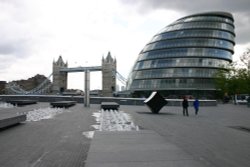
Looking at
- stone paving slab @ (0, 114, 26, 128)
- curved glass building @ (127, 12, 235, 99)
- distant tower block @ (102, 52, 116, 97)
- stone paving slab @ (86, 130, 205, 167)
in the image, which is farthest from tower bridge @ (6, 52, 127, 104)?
stone paving slab @ (86, 130, 205, 167)

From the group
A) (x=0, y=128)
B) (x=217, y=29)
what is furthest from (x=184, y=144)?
(x=217, y=29)

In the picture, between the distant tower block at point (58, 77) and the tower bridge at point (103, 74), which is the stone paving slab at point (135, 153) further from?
the distant tower block at point (58, 77)

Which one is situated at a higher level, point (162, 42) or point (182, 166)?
point (162, 42)

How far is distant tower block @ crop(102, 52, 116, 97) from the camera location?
148812 millimetres

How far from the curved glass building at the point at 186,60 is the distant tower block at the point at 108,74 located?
2687 inches

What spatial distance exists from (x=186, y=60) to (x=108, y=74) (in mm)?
80725

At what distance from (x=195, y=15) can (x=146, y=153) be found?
8268 centimetres

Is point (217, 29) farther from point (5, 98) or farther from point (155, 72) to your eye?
point (5, 98)

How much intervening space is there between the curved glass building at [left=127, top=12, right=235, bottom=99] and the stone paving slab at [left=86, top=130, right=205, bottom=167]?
6705cm

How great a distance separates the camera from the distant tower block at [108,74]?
149 metres

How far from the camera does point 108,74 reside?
152 metres

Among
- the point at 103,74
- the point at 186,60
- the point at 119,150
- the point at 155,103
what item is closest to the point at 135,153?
the point at 119,150

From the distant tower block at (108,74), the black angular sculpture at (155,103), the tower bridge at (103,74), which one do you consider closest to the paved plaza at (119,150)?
the black angular sculpture at (155,103)

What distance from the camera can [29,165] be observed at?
7.12m
